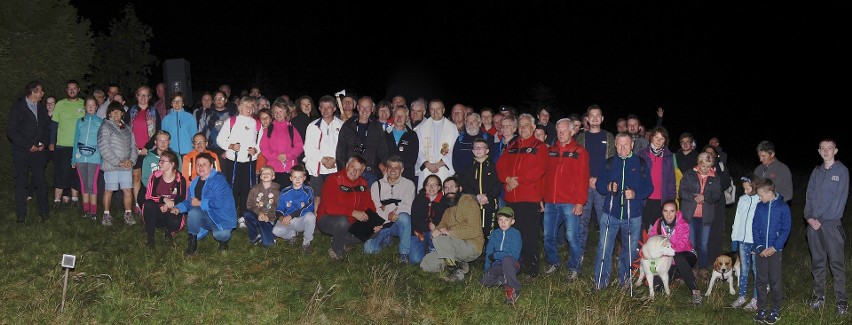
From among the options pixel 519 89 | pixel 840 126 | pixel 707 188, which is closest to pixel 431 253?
pixel 707 188

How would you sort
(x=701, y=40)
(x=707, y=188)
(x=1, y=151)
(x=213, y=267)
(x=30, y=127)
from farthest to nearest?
(x=701, y=40)
(x=1, y=151)
(x=30, y=127)
(x=707, y=188)
(x=213, y=267)

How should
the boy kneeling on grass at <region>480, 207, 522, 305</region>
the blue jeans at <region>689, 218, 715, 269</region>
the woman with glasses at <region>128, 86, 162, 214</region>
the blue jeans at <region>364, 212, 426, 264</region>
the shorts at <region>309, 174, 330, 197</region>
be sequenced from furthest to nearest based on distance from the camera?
1. the woman with glasses at <region>128, 86, 162, 214</region>
2. the shorts at <region>309, 174, 330, 197</region>
3. the blue jeans at <region>689, 218, 715, 269</region>
4. the blue jeans at <region>364, 212, 426, 264</region>
5. the boy kneeling on grass at <region>480, 207, 522, 305</region>

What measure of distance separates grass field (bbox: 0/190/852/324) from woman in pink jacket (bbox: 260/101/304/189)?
1362 mm

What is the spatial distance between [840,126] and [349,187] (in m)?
47.7

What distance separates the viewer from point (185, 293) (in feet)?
25.4

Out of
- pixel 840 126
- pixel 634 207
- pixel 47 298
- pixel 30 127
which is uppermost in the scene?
pixel 840 126

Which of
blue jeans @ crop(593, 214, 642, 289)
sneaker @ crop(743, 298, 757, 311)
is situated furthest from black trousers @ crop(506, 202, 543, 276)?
sneaker @ crop(743, 298, 757, 311)

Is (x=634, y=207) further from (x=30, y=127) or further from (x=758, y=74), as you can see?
(x=758, y=74)

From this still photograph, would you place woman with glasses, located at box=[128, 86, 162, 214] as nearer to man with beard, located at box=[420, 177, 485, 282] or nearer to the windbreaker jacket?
man with beard, located at box=[420, 177, 485, 282]

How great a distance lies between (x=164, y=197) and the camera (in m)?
8.99

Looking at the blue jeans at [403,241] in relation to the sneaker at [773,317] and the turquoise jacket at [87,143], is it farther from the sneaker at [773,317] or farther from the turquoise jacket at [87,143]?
the turquoise jacket at [87,143]

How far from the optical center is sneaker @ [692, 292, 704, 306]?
824 centimetres

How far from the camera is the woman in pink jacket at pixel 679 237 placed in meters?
8.42

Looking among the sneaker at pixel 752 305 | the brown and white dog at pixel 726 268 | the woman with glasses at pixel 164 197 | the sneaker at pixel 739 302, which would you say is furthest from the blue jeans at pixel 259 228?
the sneaker at pixel 752 305
